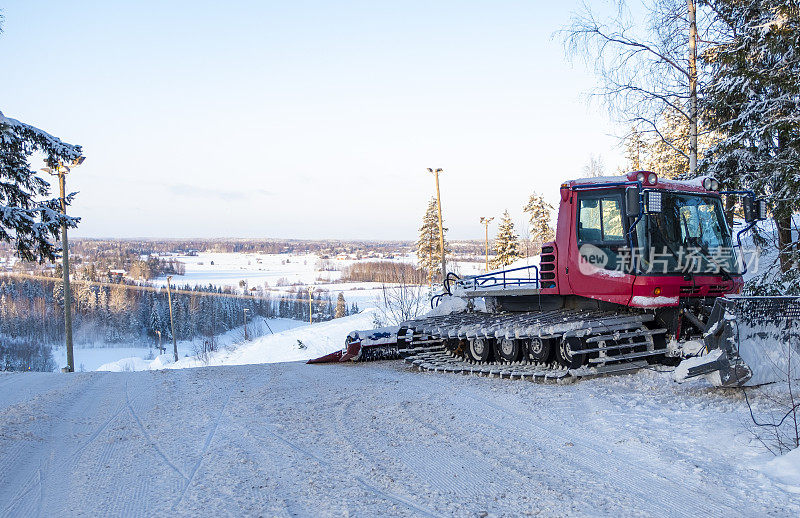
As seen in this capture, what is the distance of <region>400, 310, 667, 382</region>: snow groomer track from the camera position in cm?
816

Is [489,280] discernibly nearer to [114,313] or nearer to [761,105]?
[761,105]

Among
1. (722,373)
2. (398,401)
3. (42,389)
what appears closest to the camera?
(722,373)

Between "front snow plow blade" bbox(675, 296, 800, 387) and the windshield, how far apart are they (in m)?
1.27

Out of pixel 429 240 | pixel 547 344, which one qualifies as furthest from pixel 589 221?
pixel 429 240

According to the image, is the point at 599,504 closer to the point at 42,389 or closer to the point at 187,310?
the point at 42,389

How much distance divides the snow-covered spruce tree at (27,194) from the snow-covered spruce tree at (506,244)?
133 feet

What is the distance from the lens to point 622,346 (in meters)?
8.10

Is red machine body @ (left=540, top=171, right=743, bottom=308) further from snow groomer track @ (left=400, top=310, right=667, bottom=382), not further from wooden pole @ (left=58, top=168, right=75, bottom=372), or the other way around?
wooden pole @ (left=58, top=168, right=75, bottom=372)

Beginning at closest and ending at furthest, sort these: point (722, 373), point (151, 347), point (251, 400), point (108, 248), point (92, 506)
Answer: point (92, 506) < point (722, 373) < point (251, 400) < point (151, 347) < point (108, 248)

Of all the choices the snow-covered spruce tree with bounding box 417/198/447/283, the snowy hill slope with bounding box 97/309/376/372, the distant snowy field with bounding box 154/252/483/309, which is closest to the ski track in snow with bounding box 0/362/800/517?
the snowy hill slope with bounding box 97/309/376/372

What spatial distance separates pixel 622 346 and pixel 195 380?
7.59 metres

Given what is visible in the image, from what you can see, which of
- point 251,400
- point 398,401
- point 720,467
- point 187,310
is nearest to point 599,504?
→ point 720,467

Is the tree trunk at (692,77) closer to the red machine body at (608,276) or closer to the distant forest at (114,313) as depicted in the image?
the red machine body at (608,276)

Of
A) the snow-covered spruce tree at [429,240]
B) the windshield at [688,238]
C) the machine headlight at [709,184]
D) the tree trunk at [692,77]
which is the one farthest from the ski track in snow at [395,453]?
the snow-covered spruce tree at [429,240]
